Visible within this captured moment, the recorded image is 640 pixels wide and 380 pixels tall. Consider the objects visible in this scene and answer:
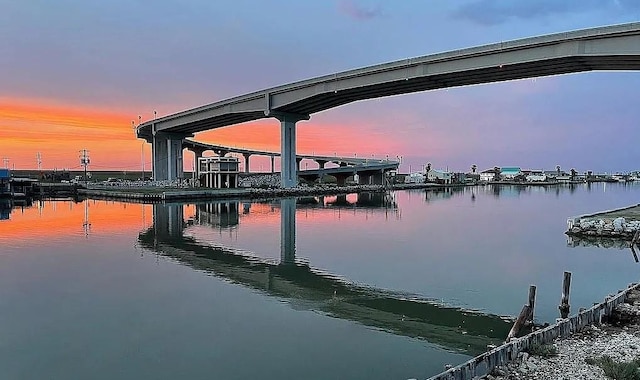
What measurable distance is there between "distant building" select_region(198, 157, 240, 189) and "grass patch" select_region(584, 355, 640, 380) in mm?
86220

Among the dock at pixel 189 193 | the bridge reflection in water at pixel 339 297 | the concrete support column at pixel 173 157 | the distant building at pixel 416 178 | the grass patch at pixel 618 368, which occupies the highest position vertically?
the concrete support column at pixel 173 157

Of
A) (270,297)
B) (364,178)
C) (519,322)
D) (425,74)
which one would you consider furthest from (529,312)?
(364,178)

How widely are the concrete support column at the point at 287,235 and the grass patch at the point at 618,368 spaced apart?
730 inches

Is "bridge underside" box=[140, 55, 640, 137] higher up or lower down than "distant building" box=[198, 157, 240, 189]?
higher up

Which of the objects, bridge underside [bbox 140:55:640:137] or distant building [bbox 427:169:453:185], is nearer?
bridge underside [bbox 140:55:640:137]

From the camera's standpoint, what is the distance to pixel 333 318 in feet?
57.2

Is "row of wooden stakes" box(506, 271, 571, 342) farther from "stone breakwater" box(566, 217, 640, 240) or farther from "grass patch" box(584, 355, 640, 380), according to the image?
"stone breakwater" box(566, 217, 640, 240)

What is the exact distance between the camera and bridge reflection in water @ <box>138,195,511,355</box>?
15.8m

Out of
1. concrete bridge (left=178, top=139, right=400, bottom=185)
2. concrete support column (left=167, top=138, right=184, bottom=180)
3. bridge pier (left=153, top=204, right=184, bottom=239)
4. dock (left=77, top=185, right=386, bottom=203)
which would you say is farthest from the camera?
concrete bridge (left=178, top=139, right=400, bottom=185)

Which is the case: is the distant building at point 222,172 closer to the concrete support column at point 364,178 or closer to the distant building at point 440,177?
the concrete support column at point 364,178

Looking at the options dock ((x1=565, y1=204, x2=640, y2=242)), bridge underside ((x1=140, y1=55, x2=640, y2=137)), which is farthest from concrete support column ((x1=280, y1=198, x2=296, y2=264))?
dock ((x1=565, y1=204, x2=640, y2=242))

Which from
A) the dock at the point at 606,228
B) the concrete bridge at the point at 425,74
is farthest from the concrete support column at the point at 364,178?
the dock at the point at 606,228

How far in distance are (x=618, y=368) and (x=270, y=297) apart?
41.8ft

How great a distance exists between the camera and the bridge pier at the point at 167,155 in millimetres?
109312
